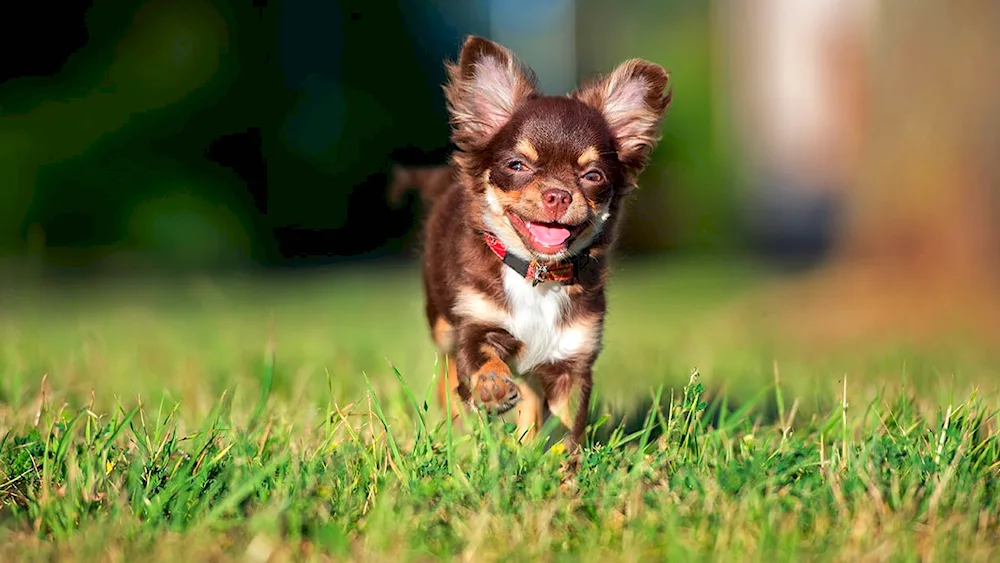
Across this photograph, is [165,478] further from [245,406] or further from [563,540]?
[245,406]

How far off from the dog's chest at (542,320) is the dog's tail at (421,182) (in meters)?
1.37

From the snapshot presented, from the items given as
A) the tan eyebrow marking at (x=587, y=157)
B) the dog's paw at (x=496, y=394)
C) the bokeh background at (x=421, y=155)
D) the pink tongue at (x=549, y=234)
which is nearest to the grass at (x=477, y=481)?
the dog's paw at (x=496, y=394)

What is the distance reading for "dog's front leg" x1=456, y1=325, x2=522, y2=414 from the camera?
340cm

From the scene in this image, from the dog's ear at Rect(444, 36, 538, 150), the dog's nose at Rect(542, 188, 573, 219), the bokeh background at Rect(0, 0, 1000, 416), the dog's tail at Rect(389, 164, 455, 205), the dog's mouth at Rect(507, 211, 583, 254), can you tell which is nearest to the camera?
the dog's nose at Rect(542, 188, 573, 219)

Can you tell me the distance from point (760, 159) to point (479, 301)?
37.9 ft

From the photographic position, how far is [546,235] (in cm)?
367

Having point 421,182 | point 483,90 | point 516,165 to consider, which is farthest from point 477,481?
point 421,182

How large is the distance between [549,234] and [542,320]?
0.99 feet

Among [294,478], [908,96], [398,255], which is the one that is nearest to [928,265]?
[908,96]

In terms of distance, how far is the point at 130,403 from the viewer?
4.25 meters

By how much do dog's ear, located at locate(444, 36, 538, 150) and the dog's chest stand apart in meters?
0.62

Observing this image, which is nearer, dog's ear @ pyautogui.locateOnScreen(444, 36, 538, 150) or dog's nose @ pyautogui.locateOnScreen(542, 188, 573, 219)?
dog's nose @ pyautogui.locateOnScreen(542, 188, 573, 219)

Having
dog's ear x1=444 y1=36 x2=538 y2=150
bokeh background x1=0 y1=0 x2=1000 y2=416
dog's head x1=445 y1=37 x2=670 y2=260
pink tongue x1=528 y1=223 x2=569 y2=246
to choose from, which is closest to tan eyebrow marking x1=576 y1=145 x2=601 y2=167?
dog's head x1=445 y1=37 x2=670 y2=260

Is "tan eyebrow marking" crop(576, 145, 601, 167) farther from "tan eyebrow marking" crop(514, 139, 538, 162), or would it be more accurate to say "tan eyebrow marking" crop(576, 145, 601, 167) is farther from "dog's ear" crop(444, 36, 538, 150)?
"dog's ear" crop(444, 36, 538, 150)
